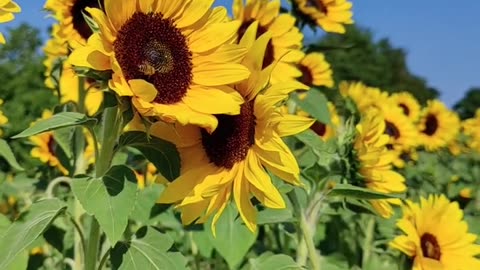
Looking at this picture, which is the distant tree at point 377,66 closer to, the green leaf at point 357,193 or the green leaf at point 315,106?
the green leaf at point 315,106

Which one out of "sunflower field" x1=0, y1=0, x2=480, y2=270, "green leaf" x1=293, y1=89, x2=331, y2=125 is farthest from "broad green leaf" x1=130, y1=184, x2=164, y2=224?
"green leaf" x1=293, y1=89, x2=331, y2=125

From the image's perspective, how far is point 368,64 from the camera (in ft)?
132

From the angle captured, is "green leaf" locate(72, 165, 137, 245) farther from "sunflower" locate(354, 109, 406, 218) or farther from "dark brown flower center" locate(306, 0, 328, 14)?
"dark brown flower center" locate(306, 0, 328, 14)

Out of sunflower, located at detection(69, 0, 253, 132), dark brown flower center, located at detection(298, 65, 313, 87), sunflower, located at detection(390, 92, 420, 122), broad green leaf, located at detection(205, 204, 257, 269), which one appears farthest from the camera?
sunflower, located at detection(390, 92, 420, 122)

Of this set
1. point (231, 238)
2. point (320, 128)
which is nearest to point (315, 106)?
point (320, 128)

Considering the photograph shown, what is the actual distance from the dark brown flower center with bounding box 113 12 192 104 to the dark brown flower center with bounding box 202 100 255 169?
0.10 m

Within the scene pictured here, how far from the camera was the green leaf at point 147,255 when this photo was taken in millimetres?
1504

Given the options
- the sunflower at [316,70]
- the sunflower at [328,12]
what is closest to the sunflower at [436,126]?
the sunflower at [316,70]

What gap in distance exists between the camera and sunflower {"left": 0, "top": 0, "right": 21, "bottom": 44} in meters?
1.46

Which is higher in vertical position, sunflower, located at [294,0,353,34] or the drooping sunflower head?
sunflower, located at [294,0,353,34]

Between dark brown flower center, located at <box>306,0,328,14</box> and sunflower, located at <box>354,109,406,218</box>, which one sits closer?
sunflower, located at <box>354,109,406,218</box>

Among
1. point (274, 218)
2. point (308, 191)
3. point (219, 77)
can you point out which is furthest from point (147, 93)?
point (308, 191)

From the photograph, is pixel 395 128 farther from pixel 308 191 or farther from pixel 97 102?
pixel 308 191

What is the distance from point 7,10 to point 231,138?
16.9 inches
